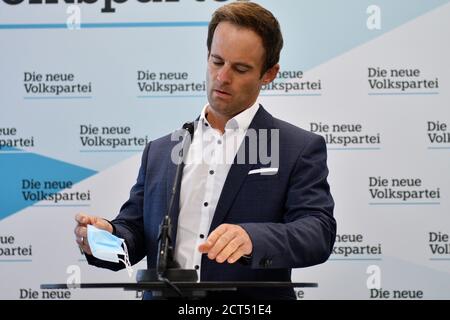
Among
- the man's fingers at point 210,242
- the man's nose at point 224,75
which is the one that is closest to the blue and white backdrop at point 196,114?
the man's nose at point 224,75

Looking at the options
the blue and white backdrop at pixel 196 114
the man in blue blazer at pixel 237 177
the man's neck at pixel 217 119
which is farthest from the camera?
the blue and white backdrop at pixel 196 114

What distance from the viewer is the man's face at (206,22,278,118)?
3.11 meters

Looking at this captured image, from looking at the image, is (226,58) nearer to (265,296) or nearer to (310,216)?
(310,216)

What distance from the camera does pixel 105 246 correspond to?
262 cm

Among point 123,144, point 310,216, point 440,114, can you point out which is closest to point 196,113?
point 123,144

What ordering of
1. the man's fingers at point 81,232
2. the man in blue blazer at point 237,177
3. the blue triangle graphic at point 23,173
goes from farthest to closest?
the blue triangle graphic at point 23,173, the man in blue blazer at point 237,177, the man's fingers at point 81,232

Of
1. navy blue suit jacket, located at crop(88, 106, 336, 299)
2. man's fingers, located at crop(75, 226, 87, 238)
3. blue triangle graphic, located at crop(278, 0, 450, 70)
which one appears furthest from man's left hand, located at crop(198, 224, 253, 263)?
blue triangle graphic, located at crop(278, 0, 450, 70)

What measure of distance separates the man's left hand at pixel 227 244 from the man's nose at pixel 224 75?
85cm

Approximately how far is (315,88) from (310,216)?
177cm

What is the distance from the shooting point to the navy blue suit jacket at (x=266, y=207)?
9.16ft

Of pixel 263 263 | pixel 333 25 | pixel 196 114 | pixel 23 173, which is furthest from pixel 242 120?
pixel 23 173

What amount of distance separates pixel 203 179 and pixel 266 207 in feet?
0.91

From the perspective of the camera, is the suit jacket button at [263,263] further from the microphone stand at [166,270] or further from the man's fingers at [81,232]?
the man's fingers at [81,232]

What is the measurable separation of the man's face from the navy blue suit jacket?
0.40ft
